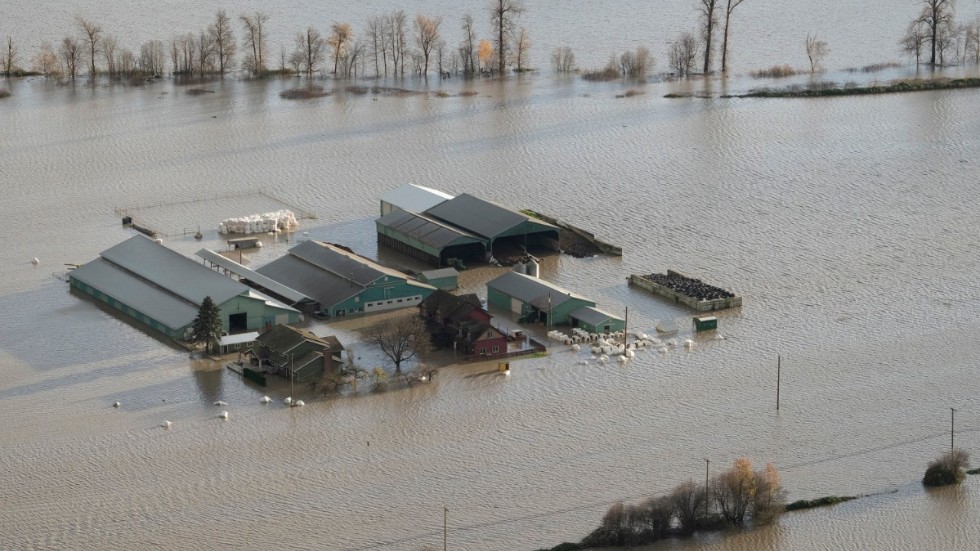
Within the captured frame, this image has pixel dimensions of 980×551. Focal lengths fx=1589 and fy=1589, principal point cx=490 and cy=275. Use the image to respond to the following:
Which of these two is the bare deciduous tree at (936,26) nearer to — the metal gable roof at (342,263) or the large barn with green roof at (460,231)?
the large barn with green roof at (460,231)

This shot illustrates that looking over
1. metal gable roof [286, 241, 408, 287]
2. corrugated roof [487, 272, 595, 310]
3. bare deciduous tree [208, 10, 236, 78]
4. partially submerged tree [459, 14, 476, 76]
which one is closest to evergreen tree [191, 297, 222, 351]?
metal gable roof [286, 241, 408, 287]

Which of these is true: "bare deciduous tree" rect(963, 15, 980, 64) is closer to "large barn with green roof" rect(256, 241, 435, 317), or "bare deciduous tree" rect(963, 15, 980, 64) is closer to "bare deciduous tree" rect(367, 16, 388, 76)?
"bare deciduous tree" rect(367, 16, 388, 76)

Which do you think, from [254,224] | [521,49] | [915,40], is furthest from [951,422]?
[915,40]

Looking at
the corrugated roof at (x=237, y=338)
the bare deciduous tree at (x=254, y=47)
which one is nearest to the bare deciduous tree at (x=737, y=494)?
the corrugated roof at (x=237, y=338)

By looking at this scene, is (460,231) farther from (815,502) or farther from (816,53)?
(816,53)

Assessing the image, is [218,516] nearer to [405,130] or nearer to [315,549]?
[315,549]
